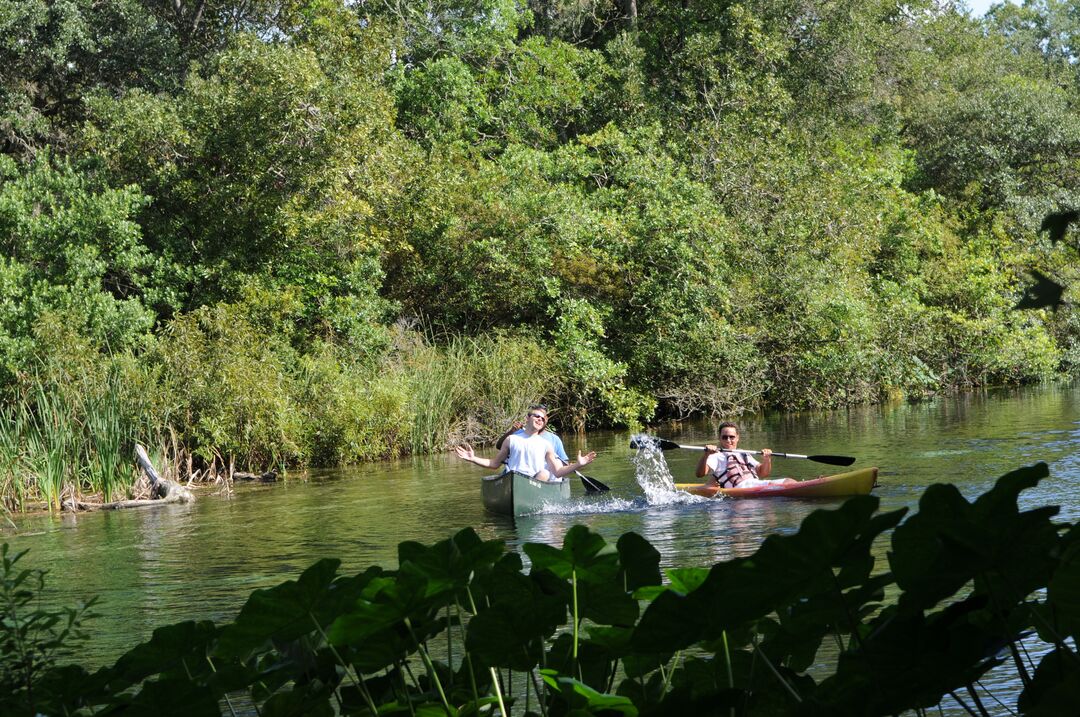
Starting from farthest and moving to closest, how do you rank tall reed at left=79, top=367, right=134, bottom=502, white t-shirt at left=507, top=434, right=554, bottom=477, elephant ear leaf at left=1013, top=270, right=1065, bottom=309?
1. tall reed at left=79, top=367, right=134, bottom=502
2. white t-shirt at left=507, top=434, right=554, bottom=477
3. elephant ear leaf at left=1013, top=270, right=1065, bottom=309

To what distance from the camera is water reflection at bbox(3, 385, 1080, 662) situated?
29.7ft

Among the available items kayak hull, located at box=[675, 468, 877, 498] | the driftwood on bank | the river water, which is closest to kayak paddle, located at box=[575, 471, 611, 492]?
the river water

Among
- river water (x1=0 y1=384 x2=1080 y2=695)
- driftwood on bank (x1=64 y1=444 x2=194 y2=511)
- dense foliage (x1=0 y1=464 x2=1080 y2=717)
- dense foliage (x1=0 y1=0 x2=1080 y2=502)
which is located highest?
dense foliage (x1=0 y1=0 x2=1080 y2=502)

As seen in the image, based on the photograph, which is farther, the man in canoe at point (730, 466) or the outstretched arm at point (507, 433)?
the outstretched arm at point (507, 433)

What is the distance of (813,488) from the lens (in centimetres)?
1212

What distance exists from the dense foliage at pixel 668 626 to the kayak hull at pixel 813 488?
9.80 m

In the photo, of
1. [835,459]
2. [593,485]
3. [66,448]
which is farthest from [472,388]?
[835,459]

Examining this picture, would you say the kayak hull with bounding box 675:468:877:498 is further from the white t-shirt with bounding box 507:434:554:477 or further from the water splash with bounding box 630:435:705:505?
the white t-shirt with bounding box 507:434:554:477

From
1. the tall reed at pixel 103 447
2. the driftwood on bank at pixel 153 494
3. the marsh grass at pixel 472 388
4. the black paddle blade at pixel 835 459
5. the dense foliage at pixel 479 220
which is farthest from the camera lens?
the marsh grass at pixel 472 388

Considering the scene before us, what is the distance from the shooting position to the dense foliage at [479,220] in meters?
19.6

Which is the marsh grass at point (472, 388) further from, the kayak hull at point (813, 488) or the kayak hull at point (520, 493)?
the kayak hull at point (813, 488)

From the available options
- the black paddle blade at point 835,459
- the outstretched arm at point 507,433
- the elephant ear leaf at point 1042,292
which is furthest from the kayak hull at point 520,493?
the elephant ear leaf at point 1042,292

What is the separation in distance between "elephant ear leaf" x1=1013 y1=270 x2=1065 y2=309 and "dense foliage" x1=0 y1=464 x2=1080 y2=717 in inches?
7.7

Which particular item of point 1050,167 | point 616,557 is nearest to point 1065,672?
point 616,557
